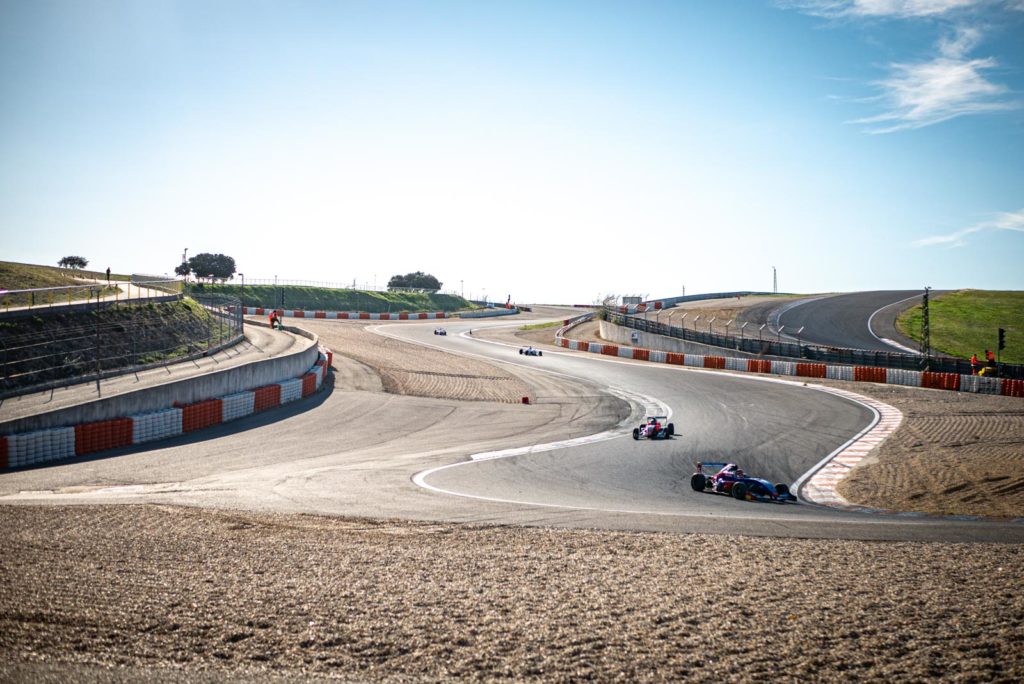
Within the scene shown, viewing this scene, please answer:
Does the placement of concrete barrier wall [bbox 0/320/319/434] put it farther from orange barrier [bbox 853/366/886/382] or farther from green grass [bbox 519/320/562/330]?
green grass [bbox 519/320/562/330]

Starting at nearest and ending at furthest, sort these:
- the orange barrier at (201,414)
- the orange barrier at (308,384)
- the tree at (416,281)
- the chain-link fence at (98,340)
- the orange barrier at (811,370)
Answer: the orange barrier at (201,414), the chain-link fence at (98,340), the orange barrier at (308,384), the orange barrier at (811,370), the tree at (416,281)

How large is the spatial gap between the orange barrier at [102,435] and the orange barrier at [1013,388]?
41.7 metres

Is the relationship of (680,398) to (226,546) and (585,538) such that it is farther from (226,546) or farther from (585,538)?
(226,546)

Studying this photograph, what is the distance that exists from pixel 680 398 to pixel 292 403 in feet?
65.5

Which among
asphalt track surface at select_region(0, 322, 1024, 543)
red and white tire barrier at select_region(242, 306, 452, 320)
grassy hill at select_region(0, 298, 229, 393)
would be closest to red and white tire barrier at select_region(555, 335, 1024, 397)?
asphalt track surface at select_region(0, 322, 1024, 543)

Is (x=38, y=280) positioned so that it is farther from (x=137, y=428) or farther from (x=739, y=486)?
(x=739, y=486)

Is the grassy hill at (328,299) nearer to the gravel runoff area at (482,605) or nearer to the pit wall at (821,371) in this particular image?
the pit wall at (821,371)

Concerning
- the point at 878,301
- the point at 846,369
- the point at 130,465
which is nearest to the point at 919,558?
the point at 130,465

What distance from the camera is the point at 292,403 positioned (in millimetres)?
31188

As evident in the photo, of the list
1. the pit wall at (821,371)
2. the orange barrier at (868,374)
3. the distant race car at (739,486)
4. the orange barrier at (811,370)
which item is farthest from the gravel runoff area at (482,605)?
the orange barrier at (811,370)

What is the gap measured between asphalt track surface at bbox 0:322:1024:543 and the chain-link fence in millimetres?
6392

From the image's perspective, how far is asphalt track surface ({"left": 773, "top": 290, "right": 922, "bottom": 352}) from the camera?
58.6 metres

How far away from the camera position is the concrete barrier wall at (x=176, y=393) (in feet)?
69.5

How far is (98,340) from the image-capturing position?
23.2 m
